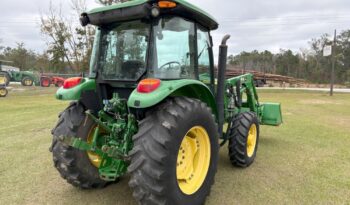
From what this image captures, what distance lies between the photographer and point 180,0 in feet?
10.00

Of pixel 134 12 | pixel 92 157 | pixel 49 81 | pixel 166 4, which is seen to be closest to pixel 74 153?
pixel 92 157

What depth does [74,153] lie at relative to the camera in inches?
133

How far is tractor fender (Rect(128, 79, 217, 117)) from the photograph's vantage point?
8.44 ft

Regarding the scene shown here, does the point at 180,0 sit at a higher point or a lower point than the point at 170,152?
higher

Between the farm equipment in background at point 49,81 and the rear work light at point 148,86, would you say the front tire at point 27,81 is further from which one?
the rear work light at point 148,86

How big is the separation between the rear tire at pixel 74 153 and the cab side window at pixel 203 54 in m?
1.52

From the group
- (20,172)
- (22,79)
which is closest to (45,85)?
(22,79)


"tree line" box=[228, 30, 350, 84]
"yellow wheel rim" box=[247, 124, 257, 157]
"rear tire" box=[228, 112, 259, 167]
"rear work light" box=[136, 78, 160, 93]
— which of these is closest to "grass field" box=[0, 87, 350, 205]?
"rear tire" box=[228, 112, 259, 167]

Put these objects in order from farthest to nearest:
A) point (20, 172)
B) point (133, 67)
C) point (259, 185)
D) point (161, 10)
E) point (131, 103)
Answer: point (20, 172) < point (259, 185) < point (133, 67) < point (161, 10) < point (131, 103)

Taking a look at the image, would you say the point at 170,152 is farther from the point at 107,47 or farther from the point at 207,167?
the point at 107,47

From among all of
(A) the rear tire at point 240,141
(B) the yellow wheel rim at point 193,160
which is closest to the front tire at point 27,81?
(A) the rear tire at point 240,141

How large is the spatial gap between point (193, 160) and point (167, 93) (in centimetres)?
98

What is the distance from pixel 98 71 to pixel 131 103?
113cm

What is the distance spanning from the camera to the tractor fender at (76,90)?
3398mm
